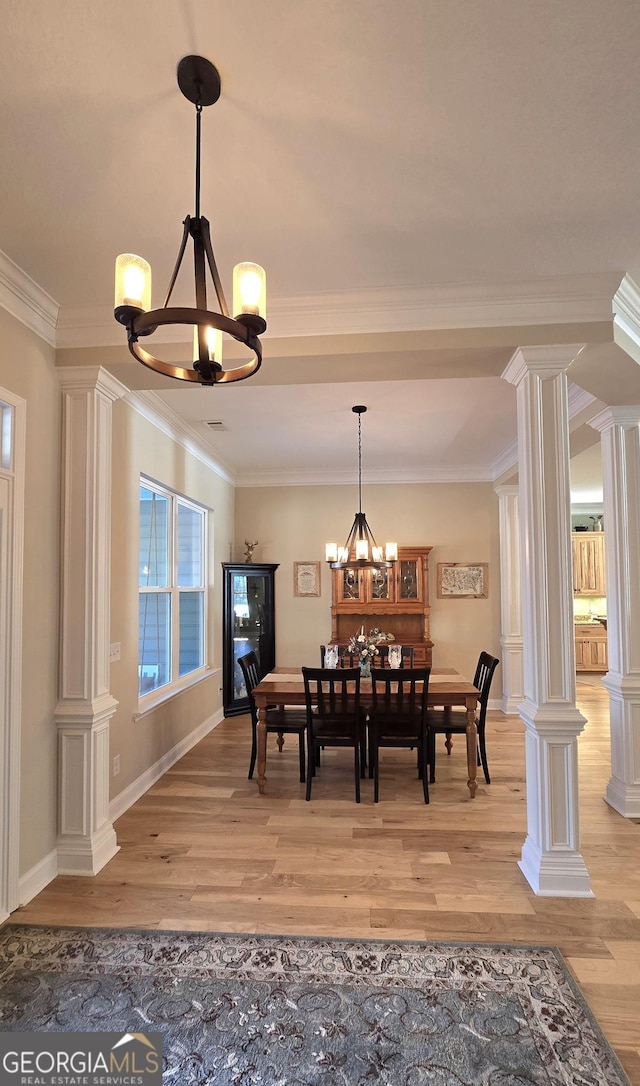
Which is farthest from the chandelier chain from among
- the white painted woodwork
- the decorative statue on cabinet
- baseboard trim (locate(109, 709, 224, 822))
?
baseboard trim (locate(109, 709, 224, 822))

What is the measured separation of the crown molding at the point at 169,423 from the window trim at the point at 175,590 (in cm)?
43

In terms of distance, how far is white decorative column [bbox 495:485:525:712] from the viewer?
6453mm

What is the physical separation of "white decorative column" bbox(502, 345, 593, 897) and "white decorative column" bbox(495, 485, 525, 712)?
3.79m

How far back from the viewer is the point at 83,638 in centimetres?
292

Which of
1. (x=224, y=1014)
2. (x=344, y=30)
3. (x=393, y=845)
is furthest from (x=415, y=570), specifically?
(x=344, y=30)

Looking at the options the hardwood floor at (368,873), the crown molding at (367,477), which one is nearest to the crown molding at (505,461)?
the crown molding at (367,477)

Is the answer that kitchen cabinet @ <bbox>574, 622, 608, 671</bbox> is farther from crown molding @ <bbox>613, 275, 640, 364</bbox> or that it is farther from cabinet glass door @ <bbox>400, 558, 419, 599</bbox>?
crown molding @ <bbox>613, 275, 640, 364</bbox>

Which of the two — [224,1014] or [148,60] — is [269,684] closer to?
[224,1014]

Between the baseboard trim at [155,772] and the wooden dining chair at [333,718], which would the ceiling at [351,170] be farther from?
the baseboard trim at [155,772]

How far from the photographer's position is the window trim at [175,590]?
4.25 m

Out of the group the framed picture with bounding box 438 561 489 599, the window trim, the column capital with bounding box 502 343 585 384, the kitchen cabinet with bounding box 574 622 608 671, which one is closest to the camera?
the column capital with bounding box 502 343 585 384

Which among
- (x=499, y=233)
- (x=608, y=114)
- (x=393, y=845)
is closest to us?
(x=608, y=114)

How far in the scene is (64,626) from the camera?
9.61ft

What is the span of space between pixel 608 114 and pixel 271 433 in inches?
146
